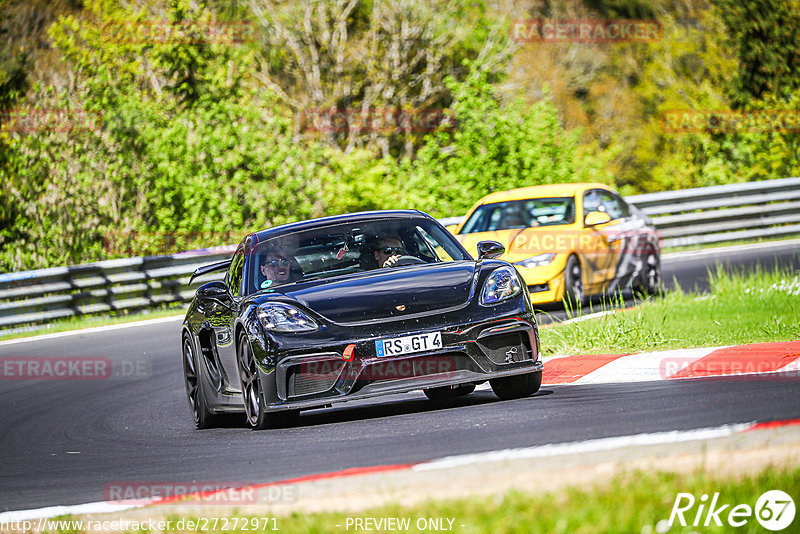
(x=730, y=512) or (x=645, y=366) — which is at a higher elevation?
(x=730, y=512)

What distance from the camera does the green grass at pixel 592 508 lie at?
388 centimetres

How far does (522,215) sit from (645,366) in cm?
634

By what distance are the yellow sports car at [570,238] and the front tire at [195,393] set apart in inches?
201

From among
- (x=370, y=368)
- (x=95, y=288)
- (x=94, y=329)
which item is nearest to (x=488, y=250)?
(x=370, y=368)

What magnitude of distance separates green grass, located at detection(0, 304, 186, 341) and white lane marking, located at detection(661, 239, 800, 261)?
791 centimetres

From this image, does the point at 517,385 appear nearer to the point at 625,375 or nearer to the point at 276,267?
the point at 625,375

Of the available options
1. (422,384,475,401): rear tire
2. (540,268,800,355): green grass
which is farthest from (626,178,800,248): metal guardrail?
(422,384,475,401): rear tire

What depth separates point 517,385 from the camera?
7.94m

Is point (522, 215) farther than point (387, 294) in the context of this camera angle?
Yes

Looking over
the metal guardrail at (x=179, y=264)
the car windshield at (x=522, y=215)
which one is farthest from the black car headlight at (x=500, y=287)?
the metal guardrail at (x=179, y=264)

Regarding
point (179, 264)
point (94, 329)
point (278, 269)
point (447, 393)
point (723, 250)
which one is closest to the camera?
point (278, 269)

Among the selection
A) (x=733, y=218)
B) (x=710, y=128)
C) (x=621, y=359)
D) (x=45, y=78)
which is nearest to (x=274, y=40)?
(x=45, y=78)

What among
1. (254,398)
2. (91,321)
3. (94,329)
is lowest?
(91,321)

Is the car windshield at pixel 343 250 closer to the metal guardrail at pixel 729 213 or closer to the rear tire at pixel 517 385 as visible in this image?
the rear tire at pixel 517 385
